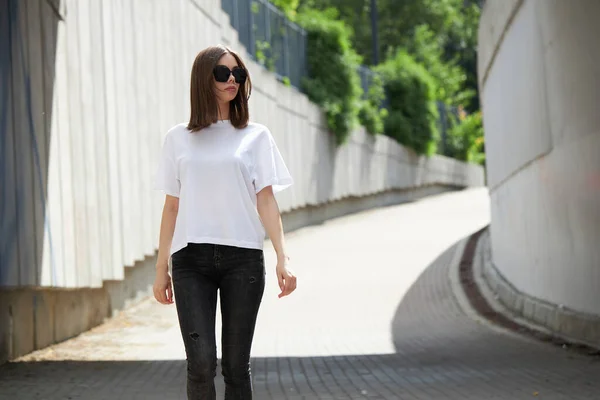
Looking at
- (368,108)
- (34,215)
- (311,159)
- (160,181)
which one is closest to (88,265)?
(34,215)

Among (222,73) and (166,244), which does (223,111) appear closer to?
(222,73)

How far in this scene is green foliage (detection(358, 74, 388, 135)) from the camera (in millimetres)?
32125

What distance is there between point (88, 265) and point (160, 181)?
294 inches

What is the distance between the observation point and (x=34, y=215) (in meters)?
9.59

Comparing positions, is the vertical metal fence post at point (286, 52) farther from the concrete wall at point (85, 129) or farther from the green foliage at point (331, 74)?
the concrete wall at point (85, 129)

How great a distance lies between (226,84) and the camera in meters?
4.48

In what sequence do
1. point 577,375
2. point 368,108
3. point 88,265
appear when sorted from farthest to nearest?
point 368,108 → point 88,265 → point 577,375

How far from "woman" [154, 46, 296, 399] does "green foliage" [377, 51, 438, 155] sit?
108 feet

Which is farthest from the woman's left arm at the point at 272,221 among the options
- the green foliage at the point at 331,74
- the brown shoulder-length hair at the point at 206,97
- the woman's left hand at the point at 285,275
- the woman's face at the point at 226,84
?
the green foliage at the point at 331,74

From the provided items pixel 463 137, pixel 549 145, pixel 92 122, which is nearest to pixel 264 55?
pixel 92 122

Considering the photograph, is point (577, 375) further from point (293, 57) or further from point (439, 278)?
point (293, 57)

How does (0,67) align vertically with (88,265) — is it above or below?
above

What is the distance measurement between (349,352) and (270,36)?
15371mm

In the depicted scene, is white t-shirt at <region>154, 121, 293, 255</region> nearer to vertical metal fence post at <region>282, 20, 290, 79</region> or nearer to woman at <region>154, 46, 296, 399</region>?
woman at <region>154, 46, 296, 399</region>
